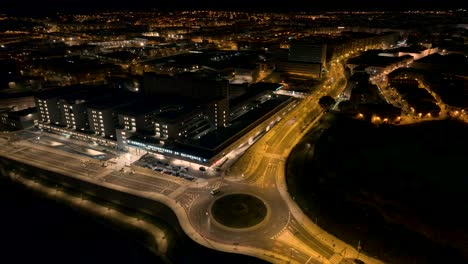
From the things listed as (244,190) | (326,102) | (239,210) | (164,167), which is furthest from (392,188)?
(164,167)

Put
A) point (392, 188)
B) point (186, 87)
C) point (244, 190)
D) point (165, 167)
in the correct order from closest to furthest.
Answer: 1. point (392, 188)
2. point (244, 190)
3. point (165, 167)
4. point (186, 87)

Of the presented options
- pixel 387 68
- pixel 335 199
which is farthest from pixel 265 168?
pixel 387 68

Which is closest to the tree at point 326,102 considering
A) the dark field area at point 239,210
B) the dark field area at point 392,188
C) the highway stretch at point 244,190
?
the highway stretch at point 244,190

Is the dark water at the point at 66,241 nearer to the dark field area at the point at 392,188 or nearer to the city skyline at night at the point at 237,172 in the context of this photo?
the city skyline at night at the point at 237,172

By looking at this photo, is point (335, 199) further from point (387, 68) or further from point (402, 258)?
point (387, 68)

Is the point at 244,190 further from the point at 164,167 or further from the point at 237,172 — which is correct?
the point at 164,167

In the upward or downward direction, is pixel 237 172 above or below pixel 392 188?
below

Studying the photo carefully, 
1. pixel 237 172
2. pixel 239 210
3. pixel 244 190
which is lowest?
pixel 239 210
